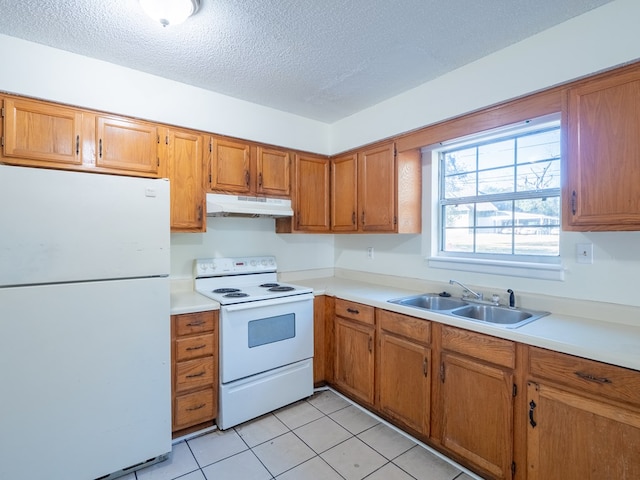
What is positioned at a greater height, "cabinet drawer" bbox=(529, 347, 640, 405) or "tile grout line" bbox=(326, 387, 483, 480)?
"cabinet drawer" bbox=(529, 347, 640, 405)

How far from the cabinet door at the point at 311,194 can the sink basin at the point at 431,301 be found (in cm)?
111

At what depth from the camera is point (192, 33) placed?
1765mm

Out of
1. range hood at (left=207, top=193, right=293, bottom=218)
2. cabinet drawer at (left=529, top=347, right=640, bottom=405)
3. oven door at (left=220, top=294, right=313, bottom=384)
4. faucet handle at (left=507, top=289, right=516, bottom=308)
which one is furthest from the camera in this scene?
range hood at (left=207, top=193, right=293, bottom=218)

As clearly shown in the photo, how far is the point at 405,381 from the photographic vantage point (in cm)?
215

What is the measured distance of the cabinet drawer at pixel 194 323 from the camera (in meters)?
2.09

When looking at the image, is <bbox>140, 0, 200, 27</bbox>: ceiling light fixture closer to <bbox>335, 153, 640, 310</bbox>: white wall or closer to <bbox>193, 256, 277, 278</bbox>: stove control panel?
<bbox>193, 256, 277, 278</bbox>: stove control panel

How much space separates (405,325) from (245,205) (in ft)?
4.83

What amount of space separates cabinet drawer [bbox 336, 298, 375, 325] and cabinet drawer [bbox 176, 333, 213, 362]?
3.38ft

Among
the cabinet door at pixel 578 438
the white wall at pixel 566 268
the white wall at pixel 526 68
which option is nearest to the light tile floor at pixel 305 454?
the cabinet door at pixel 578 438

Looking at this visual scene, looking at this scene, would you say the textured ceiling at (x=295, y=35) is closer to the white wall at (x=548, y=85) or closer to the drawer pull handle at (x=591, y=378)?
the white wall at (x=548, y=85)

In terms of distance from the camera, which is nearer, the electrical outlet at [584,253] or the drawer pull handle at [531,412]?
the drawer pull handle at [531,412]

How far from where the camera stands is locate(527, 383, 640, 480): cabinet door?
4.18 ft

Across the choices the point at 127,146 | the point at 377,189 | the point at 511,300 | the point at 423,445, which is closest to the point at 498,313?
the point at 511,300

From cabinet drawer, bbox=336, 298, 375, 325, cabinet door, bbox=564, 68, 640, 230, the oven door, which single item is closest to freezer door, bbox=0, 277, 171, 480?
the oven door
